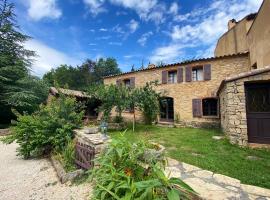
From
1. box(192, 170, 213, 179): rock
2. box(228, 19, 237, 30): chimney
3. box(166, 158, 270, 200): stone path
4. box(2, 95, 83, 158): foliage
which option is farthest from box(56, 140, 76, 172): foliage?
box(228, 19, 237, 30): chimney

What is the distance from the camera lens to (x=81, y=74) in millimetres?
31688

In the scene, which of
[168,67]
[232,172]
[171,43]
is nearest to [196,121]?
[168,67]

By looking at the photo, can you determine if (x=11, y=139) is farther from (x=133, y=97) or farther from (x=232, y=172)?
(x=232, y=172)

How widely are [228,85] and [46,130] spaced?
7.24m

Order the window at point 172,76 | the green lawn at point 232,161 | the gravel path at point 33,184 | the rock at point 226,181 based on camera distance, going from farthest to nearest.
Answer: the window at point 172,76, the gravel path at point 33,184, the green lawn at point 232,161, the rock at point 226,181

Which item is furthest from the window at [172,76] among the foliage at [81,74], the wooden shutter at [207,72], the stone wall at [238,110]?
the foliage at [81,74]

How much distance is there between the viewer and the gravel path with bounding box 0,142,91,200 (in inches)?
153

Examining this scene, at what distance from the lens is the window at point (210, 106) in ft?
37.0

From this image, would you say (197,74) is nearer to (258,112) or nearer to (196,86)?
(196,86)

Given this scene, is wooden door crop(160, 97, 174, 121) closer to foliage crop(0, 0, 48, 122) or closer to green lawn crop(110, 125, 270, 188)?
green lawn crop(110, 125, 270, 188)

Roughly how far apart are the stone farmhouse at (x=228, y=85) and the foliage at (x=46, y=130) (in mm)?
6302

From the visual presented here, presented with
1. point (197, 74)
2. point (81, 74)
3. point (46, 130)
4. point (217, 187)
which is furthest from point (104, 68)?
point (217, 187)

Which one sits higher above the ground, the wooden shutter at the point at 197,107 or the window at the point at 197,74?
the window at the point at 197,74

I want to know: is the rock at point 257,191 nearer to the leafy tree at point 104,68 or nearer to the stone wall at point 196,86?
the stone wall at point 196,86
